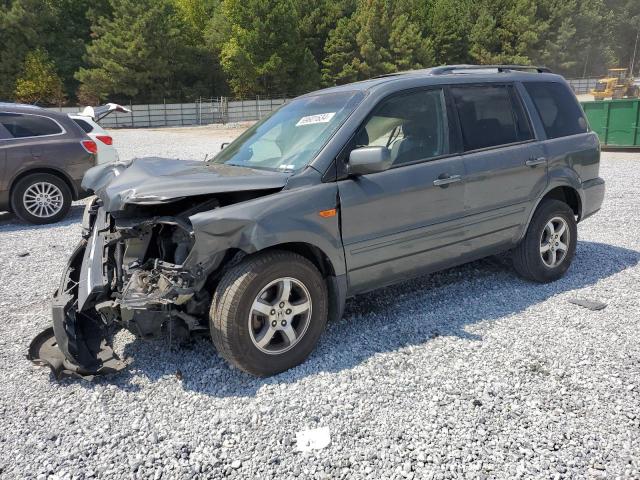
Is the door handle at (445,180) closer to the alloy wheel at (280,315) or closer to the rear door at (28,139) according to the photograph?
the alloy wheel at (280,315)

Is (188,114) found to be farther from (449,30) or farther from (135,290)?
(135,290)

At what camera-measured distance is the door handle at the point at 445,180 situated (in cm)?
390

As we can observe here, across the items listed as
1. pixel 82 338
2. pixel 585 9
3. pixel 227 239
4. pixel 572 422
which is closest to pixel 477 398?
pixel 572 422

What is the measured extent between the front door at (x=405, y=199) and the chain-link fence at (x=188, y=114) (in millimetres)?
39871

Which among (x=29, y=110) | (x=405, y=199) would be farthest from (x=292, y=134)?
(x=29, y=110)

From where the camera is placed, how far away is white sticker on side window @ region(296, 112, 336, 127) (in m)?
3.78

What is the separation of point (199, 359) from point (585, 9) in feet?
256

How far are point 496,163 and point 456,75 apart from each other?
807 mm

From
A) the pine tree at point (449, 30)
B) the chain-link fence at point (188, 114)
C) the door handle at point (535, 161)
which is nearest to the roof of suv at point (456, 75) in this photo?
the door handle at point (535, 161)

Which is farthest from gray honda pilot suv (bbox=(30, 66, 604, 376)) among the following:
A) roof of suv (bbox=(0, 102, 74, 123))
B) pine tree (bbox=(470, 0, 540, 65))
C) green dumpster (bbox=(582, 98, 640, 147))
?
pine tree (bbox=(470, 0, 540, 65))

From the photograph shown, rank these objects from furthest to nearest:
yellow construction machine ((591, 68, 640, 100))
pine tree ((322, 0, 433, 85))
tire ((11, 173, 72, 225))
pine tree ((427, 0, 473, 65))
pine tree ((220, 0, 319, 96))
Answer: pine tree ((427, 0, 473, 65))
pine tree ((322, 0, 433, 85))
pine tree ((220, 0, 319, 96))
yellow construction machine ((591, 68, 640, 100))
tire ((11, 173, 72, 225))

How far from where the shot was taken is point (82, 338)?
3.38 m

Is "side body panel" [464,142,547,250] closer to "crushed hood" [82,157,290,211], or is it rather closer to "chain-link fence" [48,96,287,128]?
"crushed hood" [82,157,290,211]

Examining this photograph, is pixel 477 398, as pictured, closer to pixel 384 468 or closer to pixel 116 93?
pixel 384 468
